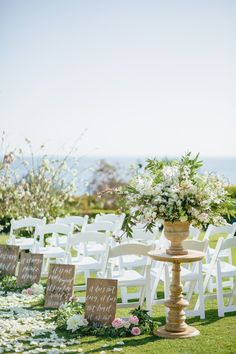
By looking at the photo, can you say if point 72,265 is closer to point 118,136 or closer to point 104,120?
point 104,120

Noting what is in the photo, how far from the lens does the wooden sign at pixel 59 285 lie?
7.85 m

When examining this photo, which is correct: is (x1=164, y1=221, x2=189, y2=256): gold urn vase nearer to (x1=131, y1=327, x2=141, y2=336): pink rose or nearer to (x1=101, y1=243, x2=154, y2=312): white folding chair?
(x1=101, y1=243, x2=154, y2=312): white folding chair

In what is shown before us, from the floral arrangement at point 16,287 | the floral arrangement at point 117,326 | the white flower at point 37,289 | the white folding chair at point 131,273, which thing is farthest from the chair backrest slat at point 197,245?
the white flower at point 37,289

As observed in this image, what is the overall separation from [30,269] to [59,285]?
1317 mm

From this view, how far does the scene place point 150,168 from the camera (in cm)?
673

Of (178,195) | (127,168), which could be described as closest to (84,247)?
(178,195)

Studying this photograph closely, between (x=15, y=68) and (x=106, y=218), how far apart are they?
29547 mm

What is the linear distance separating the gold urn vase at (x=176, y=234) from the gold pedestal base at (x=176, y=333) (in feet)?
2.54

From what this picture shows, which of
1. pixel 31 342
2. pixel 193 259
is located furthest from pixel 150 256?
pixel 31 342

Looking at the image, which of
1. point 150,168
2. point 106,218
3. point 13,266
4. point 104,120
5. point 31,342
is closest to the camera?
point 31,342

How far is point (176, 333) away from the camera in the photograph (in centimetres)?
653

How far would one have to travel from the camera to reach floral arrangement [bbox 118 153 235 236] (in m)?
6.34

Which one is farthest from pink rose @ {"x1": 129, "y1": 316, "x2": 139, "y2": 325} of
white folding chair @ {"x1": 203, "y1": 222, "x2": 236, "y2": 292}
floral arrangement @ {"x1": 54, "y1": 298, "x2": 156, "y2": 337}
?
white folding chair @ {"x1": 203, "y1": 222, "x2": 236, "y2": 292}

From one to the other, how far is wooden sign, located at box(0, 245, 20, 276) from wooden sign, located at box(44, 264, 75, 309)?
6.13 feet
